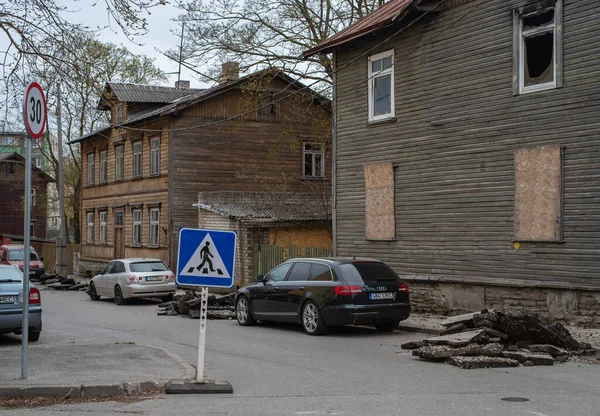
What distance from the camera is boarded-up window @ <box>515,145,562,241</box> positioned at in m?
16.5

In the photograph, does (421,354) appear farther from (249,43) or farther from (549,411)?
(249,43)

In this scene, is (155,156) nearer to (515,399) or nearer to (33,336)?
(33,336)

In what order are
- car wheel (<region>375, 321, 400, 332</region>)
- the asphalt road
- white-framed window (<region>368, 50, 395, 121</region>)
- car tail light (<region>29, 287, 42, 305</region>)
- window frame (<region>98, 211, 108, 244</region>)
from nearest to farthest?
the asphalt road → car tail light (<region>29, 287, 42, 305</region>) → car wheel (<region>375, 321, 400, 332</region>) → white-framed window (<region>368, 50, 395, 121</region>) → window frame (<region>98, 211, 108, 244</region>)

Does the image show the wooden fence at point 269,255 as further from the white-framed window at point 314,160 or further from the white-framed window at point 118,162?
the white-framed window at point 118,162

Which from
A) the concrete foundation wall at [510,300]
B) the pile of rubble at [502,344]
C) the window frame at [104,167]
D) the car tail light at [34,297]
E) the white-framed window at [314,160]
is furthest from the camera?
the window frame at [104,167]

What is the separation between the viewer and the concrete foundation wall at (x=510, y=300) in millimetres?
15906

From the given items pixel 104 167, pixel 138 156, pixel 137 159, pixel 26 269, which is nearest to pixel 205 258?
pixel 26 269

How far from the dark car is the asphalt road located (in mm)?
381

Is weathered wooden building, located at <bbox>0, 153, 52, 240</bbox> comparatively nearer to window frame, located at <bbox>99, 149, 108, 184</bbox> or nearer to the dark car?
window frame, located at <bbox>99, 149, 108, 184</bbox>

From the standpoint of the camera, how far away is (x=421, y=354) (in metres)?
12.4

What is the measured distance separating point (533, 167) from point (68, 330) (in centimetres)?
1066

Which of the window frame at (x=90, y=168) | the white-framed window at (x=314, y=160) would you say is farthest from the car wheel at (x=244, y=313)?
the window frame at (x=90, y=168)

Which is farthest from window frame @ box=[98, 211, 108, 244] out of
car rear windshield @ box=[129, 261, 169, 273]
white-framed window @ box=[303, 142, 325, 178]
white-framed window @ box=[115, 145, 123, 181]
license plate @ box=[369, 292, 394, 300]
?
license plate @ box=[369, 292, 394, 300]

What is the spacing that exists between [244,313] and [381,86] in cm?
721
